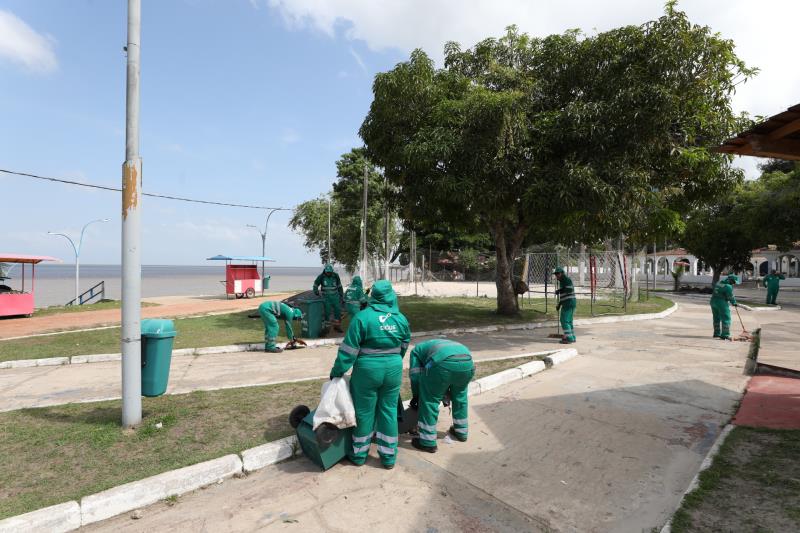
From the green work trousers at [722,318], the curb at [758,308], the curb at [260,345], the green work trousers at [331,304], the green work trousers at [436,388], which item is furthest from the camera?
the curb at [758,308]

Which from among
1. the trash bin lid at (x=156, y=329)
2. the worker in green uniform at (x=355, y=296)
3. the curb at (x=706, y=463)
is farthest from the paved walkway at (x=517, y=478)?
the worker in green uniform at (x=355, y=296)

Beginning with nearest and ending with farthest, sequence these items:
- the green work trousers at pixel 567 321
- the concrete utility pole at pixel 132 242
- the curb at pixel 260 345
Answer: the concrete utility pole at pixel 132 242
the curb at pixel 260 345
the green work trousers at pixel 567 321

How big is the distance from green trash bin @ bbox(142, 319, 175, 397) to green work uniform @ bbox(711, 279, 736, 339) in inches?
434

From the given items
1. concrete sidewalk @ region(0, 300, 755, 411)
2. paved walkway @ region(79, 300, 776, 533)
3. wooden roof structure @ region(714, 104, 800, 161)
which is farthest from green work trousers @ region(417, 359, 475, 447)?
wooden roof structure @ region(714, 104, 800, 161)

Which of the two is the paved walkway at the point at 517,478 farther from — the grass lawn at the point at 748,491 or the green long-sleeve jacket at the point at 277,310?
the green long-sleeve jacket at the point at 277,310

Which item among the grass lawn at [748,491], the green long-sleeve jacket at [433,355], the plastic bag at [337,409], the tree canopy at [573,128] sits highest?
the tree canopy at [573,128]

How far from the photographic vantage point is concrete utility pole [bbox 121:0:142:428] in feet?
14.8

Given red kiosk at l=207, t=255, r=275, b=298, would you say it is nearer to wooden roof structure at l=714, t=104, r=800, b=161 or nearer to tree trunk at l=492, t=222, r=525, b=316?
tree trunk at l=492, t=222, r=525, b=316

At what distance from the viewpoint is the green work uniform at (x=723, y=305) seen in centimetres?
1026

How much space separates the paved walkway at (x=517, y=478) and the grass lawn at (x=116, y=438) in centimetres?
44

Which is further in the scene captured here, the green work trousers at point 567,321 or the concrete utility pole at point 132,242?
the green work trousers at point 567,321

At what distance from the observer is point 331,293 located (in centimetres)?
1063

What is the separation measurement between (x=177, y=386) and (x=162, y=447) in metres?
2.50

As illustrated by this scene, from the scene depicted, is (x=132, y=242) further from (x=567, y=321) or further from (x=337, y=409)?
(x=567, y=321)
